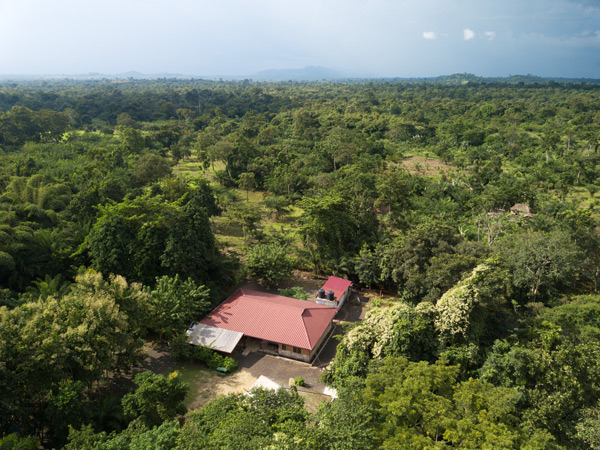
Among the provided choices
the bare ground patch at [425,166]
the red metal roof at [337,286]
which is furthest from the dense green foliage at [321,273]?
the bare ground patch at [425,166]

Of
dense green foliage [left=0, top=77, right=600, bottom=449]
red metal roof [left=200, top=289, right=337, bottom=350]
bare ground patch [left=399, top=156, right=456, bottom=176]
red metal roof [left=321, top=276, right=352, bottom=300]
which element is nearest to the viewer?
dense green foliage [left=0, top=77, right=600, bottom=449]

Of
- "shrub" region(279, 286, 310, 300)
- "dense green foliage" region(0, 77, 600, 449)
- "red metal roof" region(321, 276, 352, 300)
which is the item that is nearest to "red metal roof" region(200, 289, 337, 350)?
"dense green foliage" region(0, 77, 600, 449)

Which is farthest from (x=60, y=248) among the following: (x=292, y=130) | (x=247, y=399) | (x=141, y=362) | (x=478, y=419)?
(x=292, y=130)

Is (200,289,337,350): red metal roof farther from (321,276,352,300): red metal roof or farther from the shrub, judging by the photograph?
(321,276,352,300): red metal roof

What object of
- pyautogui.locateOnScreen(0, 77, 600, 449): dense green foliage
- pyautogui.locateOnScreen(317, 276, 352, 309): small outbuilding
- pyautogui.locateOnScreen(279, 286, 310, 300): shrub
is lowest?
pyautogui.locateOnScreen(279, 286, 310, 300): shrub

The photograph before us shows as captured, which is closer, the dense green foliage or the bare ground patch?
the dense green foliage

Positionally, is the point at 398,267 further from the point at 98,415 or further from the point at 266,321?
the point at 98,415
